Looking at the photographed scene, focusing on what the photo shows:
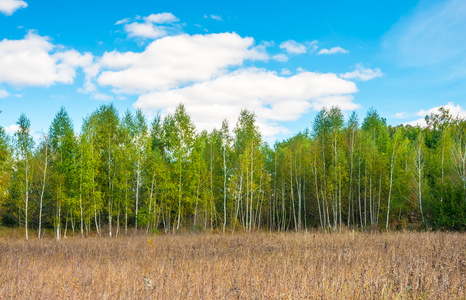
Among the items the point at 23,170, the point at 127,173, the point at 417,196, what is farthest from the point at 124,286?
the point at 417,196

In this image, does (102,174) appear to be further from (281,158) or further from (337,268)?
(337,268)

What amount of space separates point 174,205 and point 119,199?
4.80 m

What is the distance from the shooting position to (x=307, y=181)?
3797cm

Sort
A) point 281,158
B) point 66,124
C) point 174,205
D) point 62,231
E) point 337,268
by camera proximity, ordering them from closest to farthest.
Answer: point 337,268 → point 174,205 → point 62,231 → point 66,124 → point 281,158

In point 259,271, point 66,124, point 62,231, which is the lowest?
point 62,231

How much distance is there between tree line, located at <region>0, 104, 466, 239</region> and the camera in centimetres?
2781

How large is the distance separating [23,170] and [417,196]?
34.6 meters

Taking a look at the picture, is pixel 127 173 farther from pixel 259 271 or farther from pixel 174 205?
pixel 259 271

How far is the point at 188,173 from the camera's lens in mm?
29375

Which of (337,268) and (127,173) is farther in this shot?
(127,173)

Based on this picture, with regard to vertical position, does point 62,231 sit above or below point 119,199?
below

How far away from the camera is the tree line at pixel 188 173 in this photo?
1095 inches

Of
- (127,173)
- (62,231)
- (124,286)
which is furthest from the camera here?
(62,231)

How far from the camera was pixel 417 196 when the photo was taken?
30.0 metres
